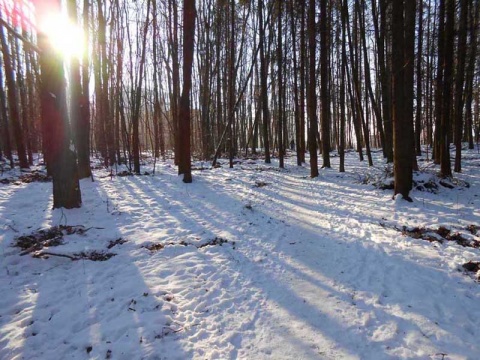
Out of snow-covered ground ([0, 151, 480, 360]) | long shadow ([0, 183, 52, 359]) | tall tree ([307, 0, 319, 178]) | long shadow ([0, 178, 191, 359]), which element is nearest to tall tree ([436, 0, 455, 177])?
Result: snow-covered ground ([0, 151, 480, 360])

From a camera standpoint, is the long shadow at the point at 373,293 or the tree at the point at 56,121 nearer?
the long shadow at the point at 373,293

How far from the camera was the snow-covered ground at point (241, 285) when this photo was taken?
281 centimetres

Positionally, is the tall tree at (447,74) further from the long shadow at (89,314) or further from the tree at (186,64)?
the long shadow at (89,314)

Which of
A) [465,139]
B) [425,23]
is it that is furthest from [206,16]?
[465,139]

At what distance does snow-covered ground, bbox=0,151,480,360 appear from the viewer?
2.81 meters

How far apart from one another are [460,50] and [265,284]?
1094 centimetres

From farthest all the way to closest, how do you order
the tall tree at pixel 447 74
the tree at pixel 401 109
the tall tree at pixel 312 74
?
1. the tall tree at pixel 312 74
2. the tall tree at pixel 447 74
3. the tree at pixel 401 109

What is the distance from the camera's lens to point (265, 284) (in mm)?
3945

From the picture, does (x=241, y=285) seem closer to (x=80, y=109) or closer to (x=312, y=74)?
(x=80, y=109)

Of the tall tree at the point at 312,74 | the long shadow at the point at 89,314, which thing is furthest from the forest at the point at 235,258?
the tall tree at the point at 312,74

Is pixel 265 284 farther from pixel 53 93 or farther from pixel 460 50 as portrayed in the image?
pixel 460 50

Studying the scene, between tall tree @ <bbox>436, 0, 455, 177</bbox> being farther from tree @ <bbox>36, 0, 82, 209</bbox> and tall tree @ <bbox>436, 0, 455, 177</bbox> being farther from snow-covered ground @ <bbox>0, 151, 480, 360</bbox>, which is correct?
tree @ <bbox>36, 0, 82, 209</bbox>

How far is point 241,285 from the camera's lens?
3908 millimetres

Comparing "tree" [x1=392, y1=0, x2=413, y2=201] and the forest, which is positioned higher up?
"tree" [x1=392, y1=0, x2=413, y2=201]
